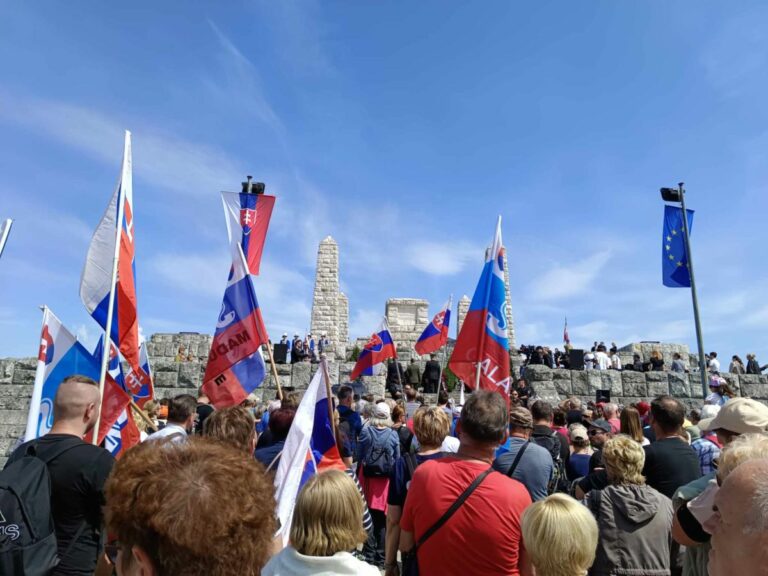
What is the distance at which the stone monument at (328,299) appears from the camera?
2875cm

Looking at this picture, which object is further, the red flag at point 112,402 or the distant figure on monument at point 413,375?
the distant figure on monument at point 413,375

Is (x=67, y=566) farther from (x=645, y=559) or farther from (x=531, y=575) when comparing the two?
(x=645, y=559)

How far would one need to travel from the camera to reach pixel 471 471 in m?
2.94

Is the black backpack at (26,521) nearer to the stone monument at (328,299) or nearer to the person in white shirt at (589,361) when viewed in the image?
the person in white shirt at (589,361)

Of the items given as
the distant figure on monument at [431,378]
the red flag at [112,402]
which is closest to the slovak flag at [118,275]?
the red flag at [112,402]

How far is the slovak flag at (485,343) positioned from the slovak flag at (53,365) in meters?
3.73

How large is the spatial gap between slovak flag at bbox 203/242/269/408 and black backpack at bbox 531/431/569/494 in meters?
2.87

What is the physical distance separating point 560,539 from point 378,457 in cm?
325

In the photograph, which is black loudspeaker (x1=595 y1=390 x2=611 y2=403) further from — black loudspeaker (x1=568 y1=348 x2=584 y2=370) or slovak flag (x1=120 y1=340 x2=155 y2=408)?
slovak flag (x1=120 y1=340 x2=155 y2=408)

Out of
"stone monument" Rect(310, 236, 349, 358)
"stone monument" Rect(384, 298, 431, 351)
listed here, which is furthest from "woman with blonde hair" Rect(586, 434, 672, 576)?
"stone monument" Rect(384, 298, 431, 351)

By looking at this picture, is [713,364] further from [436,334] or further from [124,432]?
[124,432]

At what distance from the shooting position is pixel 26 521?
242 centimetres

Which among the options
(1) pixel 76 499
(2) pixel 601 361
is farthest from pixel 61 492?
(2) pixel 601 361

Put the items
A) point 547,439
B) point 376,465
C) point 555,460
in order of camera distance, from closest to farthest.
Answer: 1. point 547,439
2. point 555,460
3. point 376,465
